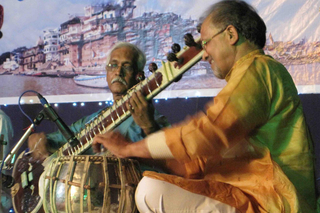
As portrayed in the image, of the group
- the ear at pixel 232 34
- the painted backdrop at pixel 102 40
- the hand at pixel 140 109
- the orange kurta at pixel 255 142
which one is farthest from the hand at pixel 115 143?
the painted backdrop at pixel 102 40

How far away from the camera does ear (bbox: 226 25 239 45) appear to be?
1885 mm

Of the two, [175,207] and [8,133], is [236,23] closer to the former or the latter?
[175,207]

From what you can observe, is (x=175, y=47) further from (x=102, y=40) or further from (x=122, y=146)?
(x=102, y=40)

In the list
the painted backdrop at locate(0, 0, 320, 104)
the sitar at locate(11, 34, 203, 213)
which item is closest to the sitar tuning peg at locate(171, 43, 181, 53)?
the sitar at locate(11, 34, 203, 213)

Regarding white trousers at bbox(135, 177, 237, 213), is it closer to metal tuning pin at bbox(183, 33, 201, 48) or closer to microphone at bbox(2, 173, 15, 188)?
metal tuning pin at bbox(183, 33, 201, 48)

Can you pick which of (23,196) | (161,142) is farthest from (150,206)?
(23,196)

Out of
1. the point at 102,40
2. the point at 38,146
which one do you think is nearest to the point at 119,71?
the point at 38,146

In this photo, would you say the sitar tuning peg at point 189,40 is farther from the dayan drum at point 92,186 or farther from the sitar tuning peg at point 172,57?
the dayan drum at point 92,186

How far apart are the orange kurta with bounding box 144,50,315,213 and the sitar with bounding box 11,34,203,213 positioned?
60 centimetres

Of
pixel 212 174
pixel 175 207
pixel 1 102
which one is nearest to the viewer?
pixel 175 207

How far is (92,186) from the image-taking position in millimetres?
2047

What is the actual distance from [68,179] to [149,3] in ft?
8.62

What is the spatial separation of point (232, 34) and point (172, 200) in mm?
901

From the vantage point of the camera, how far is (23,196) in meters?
3.04
